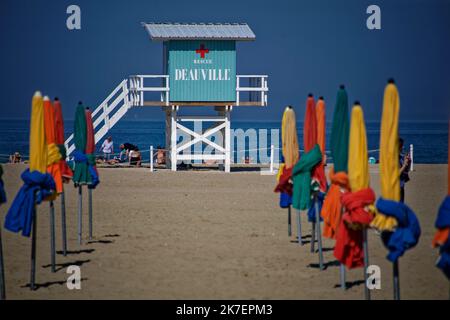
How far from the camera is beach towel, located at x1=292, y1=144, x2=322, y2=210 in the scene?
15.2 meters

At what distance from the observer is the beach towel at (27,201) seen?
13102 millimetres

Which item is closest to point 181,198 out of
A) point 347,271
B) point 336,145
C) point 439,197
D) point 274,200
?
point 274,200

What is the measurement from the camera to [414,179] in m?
32.9

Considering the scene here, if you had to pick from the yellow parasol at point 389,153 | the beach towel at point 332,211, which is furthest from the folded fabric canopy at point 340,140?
the yellow parasol at point 389,153

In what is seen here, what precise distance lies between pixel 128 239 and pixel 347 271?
500 centimetres

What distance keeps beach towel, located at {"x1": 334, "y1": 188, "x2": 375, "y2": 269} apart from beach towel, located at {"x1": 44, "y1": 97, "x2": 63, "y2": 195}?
4.29m

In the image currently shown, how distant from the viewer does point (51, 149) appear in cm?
1473

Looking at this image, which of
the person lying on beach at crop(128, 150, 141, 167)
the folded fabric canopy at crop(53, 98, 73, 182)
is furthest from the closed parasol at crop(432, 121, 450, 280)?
the person lying on beach at crop(128, 150, 141, 167)

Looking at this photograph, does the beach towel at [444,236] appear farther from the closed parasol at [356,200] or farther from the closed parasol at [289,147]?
the closed parasol at [289,147]

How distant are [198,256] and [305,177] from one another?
2.45 metres

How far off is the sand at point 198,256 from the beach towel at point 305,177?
1.05 metres

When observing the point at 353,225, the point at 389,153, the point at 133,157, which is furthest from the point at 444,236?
the point at 133,157

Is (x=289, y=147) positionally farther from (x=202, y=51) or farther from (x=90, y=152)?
(x=202, y=51)

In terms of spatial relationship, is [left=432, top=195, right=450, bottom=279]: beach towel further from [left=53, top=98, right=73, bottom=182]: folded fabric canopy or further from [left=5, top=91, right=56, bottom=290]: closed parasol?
[left=53, top=98, right=73, bottom=182]: folded fabric canopy
